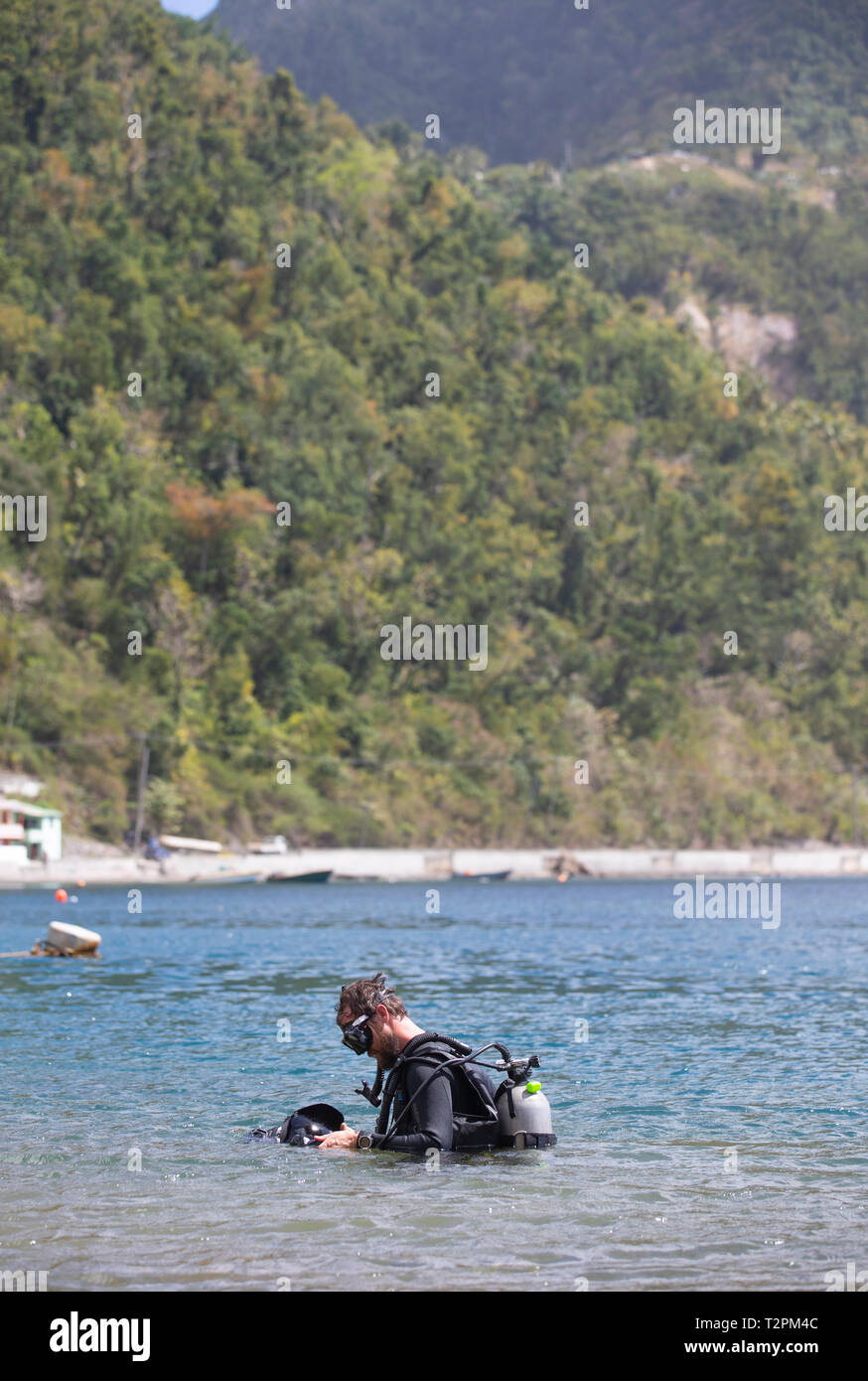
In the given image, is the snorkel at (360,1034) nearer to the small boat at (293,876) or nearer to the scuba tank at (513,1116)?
the scuba tank at (513,1116)

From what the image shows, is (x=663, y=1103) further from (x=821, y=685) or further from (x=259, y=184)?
(x=259, y=184)

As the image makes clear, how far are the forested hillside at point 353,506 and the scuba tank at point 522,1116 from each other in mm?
82807

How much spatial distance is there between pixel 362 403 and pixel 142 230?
81.0ft

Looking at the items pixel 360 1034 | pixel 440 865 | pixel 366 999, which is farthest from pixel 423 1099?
pixel 440 865

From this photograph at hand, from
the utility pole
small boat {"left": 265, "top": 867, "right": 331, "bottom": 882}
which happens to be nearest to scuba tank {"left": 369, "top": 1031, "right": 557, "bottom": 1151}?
small boat {"left": 265, "top": 867, "right": 331, "bottom": 882}

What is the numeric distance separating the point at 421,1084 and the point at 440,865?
9241 centimetres

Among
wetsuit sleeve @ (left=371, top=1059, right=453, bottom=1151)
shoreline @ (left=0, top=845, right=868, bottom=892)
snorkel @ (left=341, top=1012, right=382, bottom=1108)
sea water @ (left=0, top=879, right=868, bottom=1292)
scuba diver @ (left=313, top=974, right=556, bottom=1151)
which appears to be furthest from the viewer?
shoreline @ (left=0, top=845, right=868, bottom=892)

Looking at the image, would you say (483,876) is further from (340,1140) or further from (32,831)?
(340,1140)

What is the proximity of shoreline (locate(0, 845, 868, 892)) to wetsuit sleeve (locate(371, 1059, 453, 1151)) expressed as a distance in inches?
2641

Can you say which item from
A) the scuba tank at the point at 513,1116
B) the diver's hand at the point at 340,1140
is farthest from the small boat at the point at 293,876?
the scuba tank at the point at 513,1116

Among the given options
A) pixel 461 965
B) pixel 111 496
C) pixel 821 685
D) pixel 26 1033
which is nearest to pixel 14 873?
pixel 111 496

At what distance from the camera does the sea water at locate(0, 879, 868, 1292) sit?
1008 centimetres

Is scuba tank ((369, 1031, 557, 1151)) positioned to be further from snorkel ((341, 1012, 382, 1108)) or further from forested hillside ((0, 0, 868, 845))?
forested hillside ((0, 0, 868, 845))

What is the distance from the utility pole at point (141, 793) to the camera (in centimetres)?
9112
